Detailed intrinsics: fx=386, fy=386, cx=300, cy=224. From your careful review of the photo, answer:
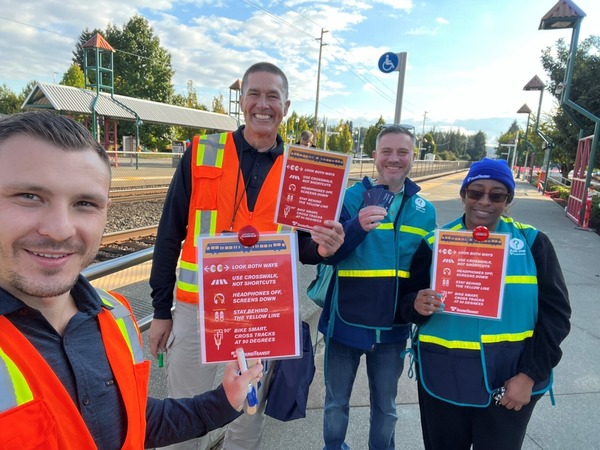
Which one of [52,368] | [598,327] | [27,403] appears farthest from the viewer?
[598,327]

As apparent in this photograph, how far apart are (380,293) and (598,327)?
4.11 m

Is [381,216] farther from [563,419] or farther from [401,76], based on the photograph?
[401,76]

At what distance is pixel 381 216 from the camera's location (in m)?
1.95

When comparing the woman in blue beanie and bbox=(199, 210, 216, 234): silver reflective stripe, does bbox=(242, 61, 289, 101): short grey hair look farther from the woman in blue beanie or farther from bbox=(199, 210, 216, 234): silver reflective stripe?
the woman in blue beanie

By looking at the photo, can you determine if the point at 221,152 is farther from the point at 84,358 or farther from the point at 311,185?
the point at 84,358

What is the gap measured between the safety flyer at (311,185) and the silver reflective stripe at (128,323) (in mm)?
819

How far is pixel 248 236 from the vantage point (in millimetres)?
1376

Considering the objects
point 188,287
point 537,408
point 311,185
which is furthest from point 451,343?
point 537,408

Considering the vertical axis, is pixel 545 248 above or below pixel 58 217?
below

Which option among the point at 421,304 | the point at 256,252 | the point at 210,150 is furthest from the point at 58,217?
the point at 421,304

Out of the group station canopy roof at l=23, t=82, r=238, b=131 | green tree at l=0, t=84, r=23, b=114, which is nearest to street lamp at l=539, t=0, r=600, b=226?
station canopy roof at l=23, t=82, r=238, b=131

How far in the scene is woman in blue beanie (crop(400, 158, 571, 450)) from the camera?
71.6 inches

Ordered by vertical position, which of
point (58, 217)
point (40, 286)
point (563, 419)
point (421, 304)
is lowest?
point (563, 419)

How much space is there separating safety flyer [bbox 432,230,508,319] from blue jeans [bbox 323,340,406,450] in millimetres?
640
